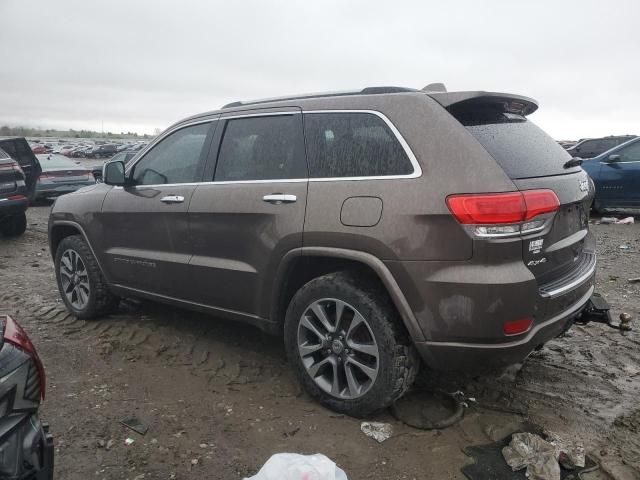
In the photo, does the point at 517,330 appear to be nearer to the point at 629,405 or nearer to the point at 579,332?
the point at 629,405

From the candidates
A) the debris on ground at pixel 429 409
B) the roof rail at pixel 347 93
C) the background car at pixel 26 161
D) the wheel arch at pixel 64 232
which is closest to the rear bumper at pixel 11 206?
the background car at pixel 26 161

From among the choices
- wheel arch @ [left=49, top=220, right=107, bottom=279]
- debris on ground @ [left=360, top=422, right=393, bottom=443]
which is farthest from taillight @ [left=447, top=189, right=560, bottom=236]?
wheel arch @ [left=49, top=220, right=107, bottom=279]

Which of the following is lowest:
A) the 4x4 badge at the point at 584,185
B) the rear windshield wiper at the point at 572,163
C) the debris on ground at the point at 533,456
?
the debris on ground at the point at 533,456

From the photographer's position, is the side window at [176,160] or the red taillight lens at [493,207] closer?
the red taillight lens at [493,207]

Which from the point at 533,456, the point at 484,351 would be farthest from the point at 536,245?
the point at 533,456

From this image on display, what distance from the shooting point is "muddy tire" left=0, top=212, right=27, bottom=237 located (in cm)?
924

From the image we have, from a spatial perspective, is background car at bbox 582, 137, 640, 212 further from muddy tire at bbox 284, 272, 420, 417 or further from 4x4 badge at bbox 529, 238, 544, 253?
muddy tire at bbox 284, 272, 420, 417

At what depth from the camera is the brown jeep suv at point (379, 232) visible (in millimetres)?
2646

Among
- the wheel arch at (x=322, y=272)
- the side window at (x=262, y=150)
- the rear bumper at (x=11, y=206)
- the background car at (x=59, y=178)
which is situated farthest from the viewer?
the background car at (x=59, y=178)

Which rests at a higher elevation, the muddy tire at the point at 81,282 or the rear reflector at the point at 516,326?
the rear reflector at the point at 516,326

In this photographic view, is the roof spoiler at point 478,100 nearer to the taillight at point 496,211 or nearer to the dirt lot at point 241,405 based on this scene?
the taillight at point 496,211

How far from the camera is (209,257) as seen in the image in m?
3.72

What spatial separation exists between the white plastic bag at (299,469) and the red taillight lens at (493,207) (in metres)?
1.27

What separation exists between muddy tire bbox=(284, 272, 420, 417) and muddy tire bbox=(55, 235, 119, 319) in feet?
7.29
